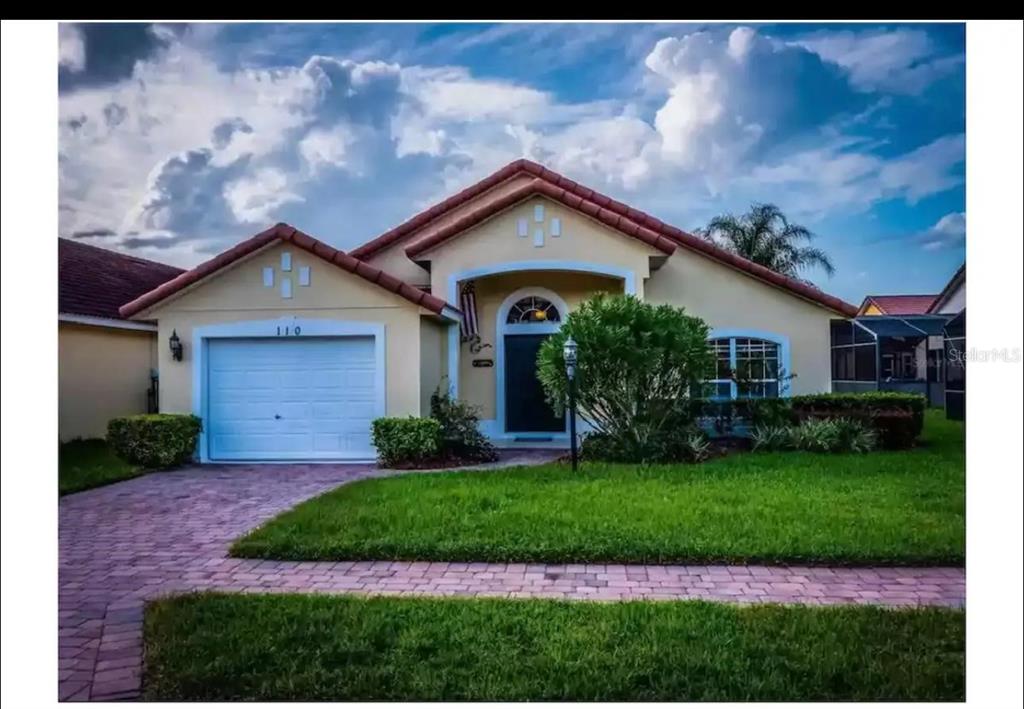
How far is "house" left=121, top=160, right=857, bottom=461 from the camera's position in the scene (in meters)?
10.0

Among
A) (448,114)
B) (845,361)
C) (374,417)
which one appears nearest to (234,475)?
(374,417)

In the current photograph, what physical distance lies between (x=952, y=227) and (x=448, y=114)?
424cm

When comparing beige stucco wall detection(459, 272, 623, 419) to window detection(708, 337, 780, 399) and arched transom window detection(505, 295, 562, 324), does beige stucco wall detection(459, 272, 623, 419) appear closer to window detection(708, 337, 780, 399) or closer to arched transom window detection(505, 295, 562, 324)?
arched transom window detection(505, 295, 562, 324)

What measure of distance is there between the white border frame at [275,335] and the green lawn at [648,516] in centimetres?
197

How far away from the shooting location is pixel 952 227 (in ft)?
16.6

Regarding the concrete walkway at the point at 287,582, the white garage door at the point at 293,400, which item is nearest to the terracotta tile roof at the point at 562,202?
the white garage door at the point at 293,400

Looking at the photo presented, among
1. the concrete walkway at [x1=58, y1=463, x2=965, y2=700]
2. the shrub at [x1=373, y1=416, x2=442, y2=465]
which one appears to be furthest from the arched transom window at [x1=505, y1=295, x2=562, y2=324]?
the concrete walkway at [x1=58, y1=463, x2=965, y2=700]

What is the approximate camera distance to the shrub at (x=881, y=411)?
32.8ft

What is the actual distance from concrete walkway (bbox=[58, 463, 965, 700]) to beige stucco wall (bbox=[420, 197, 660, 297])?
6.15 meters

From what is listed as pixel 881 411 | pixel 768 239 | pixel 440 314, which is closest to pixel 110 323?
pixel 440 314

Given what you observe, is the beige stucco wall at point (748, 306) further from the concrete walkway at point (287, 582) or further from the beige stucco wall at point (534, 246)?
the concrete walkway at point (287, 582)

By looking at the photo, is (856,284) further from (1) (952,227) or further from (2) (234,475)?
(2) (234,475)

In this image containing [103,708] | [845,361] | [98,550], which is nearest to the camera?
[103,708]

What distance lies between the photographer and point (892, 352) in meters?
16.0
